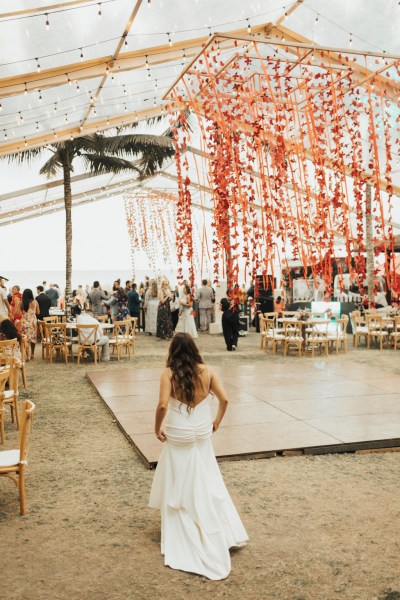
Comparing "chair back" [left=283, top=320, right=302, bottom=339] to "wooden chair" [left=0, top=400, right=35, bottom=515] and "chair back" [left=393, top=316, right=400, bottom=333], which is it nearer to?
"chair back" [left=393, top=316, right=400, bottom=333]

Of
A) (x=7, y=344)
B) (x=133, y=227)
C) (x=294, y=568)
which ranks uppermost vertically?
(x=133, y=227)

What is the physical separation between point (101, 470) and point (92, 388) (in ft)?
12.8

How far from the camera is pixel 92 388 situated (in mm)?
9047

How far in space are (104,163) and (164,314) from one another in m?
4.22

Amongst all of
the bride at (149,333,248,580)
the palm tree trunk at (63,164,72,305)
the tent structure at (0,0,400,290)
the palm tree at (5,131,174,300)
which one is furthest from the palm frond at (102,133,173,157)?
the bride at (149,333,248,580)

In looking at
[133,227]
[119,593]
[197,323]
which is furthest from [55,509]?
[133,227]

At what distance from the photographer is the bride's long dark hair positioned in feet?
11.7

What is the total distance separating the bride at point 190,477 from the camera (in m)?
3.43

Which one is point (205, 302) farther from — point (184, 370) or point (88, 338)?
point (184, 370)

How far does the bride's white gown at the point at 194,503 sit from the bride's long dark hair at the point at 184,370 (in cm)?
9

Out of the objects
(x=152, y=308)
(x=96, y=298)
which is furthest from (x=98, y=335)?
(x=152, y=308)

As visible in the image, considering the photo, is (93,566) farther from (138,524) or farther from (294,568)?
(294,568)

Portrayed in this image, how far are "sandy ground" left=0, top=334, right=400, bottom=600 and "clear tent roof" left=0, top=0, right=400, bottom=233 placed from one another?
392 cm

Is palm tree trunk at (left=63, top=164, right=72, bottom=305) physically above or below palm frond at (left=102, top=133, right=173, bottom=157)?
below
